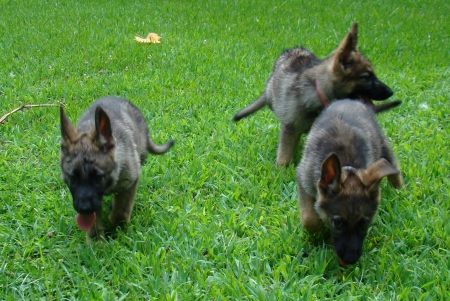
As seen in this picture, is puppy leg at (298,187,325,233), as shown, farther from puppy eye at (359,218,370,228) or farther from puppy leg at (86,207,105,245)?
puppy leg at (86,207,105,245)

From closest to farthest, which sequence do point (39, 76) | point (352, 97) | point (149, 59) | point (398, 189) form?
point (398, 189), point (352, 97), point (39, 76), point (149, 59)

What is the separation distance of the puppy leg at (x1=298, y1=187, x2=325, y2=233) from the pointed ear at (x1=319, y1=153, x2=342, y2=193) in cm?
35

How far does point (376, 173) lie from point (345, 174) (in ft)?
0.81

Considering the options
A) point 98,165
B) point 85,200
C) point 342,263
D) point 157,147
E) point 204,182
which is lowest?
point 204,182

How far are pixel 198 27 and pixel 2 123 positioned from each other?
574cm

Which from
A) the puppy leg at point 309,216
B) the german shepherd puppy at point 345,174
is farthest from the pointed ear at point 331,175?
the puppy leg at point 309,216

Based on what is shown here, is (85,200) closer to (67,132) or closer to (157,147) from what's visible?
(67,132)

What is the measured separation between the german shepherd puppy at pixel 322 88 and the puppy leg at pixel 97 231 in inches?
82.7

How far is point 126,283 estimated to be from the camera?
3.37 m

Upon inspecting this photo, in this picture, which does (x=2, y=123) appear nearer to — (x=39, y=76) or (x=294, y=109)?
(x=39, y=76)

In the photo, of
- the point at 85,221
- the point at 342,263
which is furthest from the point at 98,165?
the point at 342,263

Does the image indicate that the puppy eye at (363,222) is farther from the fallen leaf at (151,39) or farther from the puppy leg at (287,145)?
the fallen leaf at (151,39)

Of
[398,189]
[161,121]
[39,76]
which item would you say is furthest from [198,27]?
[398,189]

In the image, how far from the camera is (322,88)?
16.9ft
